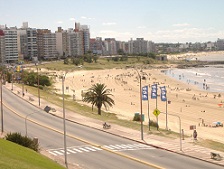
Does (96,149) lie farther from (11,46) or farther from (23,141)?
(11,46)

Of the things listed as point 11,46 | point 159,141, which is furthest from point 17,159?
point 11,46

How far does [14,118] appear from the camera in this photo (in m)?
44.8

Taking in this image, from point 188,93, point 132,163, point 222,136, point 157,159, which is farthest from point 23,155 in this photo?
point 188,93

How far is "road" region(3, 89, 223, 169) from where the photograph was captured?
25.0 m

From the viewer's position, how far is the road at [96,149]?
25031 millimetres

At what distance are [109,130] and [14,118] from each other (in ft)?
44.8

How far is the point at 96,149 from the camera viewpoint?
1152 inches

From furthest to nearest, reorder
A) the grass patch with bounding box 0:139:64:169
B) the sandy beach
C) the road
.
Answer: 1. the sandy beach
2. the road
3. the grass patch with bounding box 0:139:64:169

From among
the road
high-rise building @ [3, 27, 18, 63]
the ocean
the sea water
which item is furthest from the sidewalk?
high-rise building @ [3, 27, 18, 63]

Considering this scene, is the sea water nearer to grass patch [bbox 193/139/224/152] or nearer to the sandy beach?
the sandy beach

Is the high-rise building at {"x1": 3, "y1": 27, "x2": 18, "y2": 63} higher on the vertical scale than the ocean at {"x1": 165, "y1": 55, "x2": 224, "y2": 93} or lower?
higher

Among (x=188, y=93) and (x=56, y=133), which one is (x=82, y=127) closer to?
(x=56, y=133)

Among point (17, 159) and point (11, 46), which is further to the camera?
point (11, 46)

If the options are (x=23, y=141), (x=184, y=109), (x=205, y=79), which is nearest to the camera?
(x=23, y=141)
